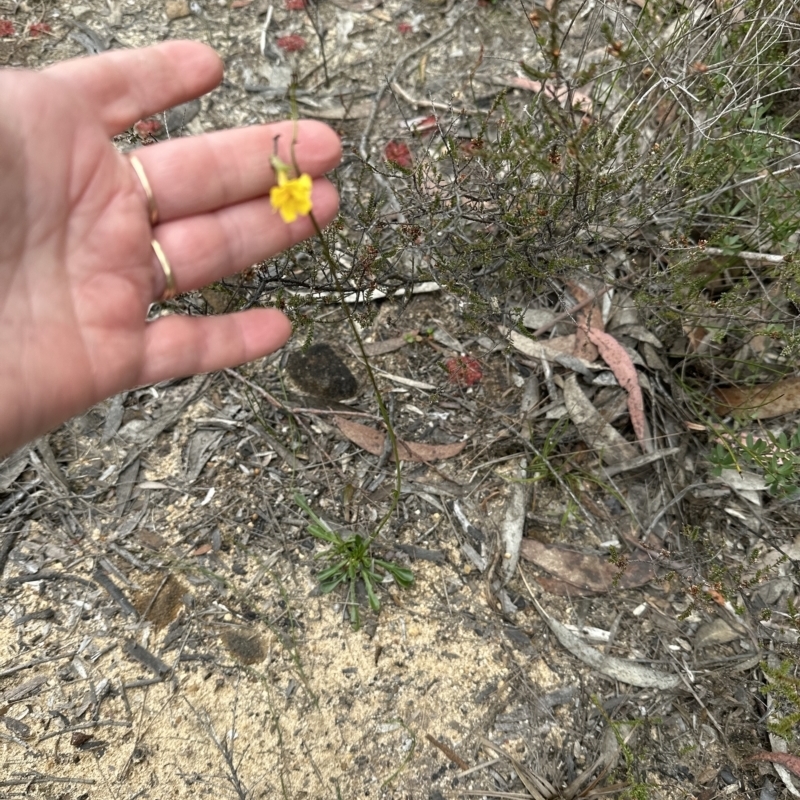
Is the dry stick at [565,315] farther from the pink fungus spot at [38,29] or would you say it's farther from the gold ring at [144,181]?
the pink fungus spot at [38,29]

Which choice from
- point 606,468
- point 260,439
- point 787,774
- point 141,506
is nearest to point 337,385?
point 260,439

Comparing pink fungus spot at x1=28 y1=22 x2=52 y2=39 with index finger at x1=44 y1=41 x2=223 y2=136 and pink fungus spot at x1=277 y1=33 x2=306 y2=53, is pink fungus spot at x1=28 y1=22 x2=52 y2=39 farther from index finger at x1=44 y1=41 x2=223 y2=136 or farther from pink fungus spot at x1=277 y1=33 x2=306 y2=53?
index finger at x1=44 y1=41 x2=223 y2=136

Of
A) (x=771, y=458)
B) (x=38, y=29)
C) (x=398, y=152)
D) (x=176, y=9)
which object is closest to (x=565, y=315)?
(x=771, y=458)

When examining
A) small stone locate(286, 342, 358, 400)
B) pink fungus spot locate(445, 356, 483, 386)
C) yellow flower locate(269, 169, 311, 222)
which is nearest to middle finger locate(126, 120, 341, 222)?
yellow flower locate(269, 169, 311, 222)

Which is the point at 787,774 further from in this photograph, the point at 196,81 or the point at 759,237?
the point at 196,81

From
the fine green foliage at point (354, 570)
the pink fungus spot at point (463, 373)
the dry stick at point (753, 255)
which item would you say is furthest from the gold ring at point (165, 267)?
the dry stick at point (753, 255)
